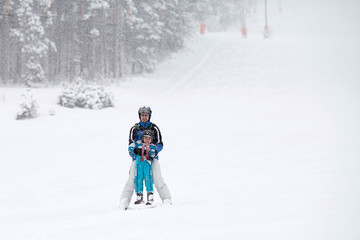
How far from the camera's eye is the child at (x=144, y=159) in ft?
18.7

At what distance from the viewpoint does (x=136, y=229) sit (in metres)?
4.16

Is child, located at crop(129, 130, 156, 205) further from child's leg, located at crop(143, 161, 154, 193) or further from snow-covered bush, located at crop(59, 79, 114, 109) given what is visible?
snow-covered bush, located at crop(59, 79, 114, 109)

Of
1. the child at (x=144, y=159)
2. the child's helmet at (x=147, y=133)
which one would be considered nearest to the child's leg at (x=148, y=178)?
the child at (x=144, y=159)

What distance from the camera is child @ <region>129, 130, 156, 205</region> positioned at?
18.7ft

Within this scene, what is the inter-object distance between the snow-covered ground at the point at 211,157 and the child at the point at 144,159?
0.60 m

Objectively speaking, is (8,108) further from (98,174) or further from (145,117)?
(145,117)

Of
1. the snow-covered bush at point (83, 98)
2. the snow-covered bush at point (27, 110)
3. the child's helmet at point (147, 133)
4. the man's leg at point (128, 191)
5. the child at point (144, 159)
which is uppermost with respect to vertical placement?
the snow-covered bush at point (83, 98)

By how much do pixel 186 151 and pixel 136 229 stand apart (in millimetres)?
7430

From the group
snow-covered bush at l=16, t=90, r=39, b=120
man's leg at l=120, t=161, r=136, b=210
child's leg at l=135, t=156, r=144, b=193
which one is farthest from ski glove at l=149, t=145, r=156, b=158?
snow-covered bush at l=16, t=90, r=39, b=120

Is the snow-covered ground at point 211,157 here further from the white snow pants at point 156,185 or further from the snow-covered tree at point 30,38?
the snow-covered tree at point 30,38

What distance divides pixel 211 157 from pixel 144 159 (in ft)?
17.3

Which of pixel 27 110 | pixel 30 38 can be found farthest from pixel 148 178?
pixel 30 38

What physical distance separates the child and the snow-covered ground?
0.60 meters

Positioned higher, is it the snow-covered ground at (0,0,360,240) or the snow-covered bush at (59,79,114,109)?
Answer: the snow-covered bush at (59,79,114,109)
